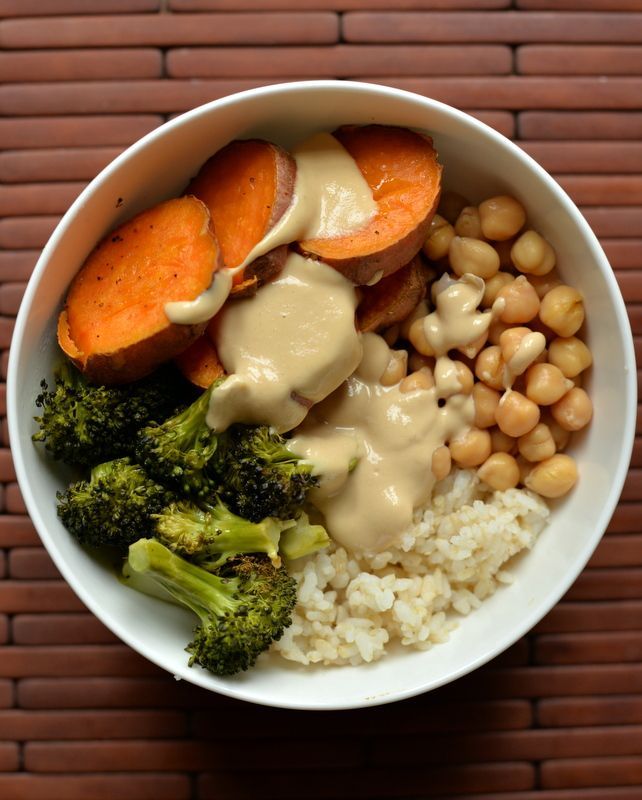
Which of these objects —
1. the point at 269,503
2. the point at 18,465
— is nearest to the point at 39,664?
the point at 18,465

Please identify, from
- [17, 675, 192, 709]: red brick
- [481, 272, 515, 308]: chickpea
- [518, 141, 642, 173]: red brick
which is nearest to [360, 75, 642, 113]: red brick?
[518, 141, 642, 173]: red brick

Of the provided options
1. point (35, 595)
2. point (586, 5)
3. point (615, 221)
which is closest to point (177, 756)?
point (35, 595)

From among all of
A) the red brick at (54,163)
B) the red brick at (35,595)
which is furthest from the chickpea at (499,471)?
the red brick at (54,163)

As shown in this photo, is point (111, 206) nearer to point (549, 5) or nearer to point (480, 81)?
point (480, 81)

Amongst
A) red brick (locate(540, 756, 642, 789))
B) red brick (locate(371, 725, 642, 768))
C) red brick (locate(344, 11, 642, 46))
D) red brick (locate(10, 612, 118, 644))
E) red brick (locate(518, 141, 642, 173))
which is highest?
red brick (locate(344, 11, 642, 46))

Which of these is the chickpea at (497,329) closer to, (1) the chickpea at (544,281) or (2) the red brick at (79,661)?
(1) the chickpea at (544,281)

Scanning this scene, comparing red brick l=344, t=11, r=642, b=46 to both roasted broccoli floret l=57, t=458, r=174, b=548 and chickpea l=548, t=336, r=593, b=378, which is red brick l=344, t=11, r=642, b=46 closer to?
chickpea l=548, t=336, r=593, b=378
